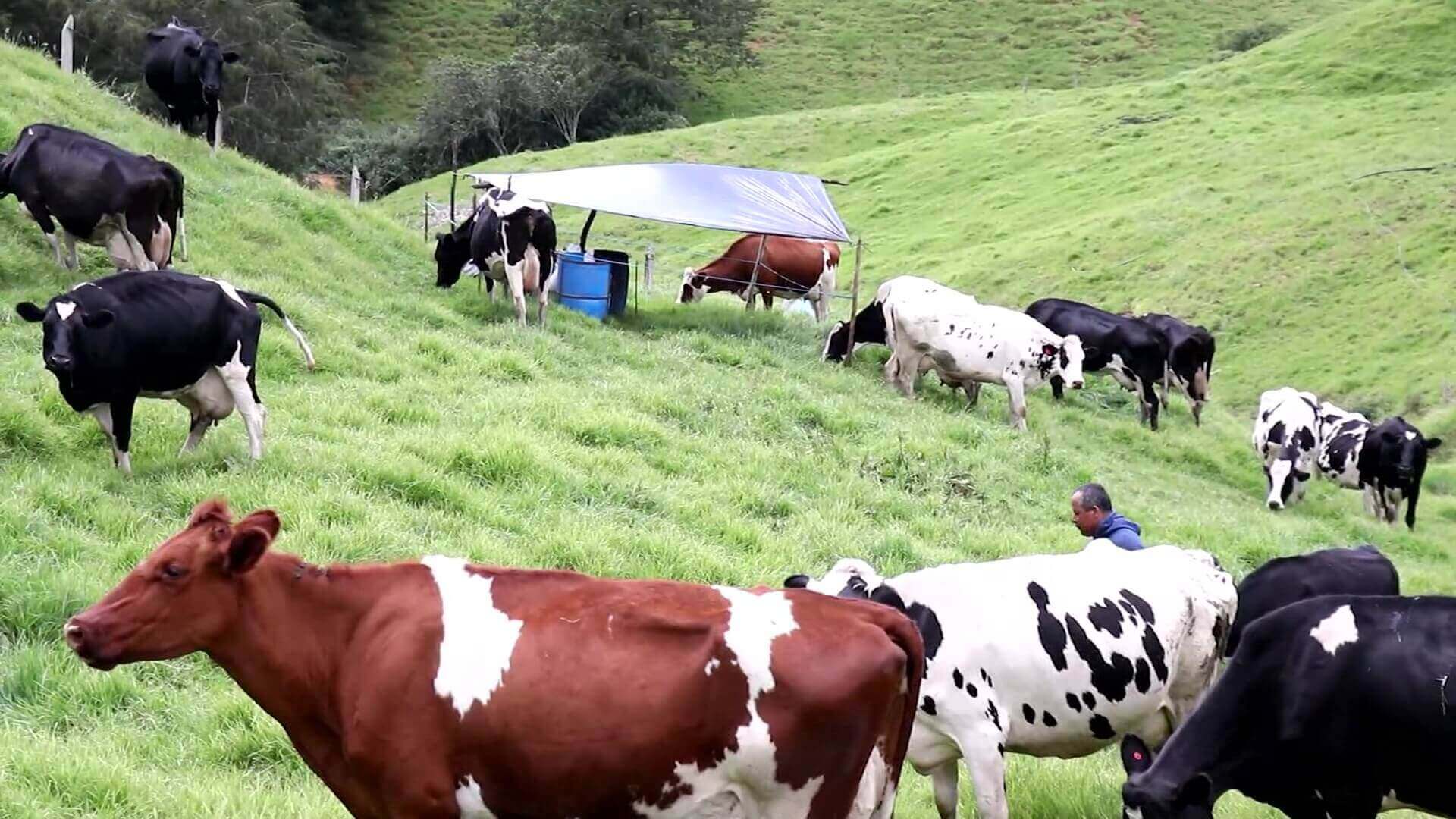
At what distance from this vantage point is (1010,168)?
41406 mm

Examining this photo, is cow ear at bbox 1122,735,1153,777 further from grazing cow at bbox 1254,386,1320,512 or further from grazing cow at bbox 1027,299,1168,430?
grazing cow at bbox 1027,299,1168,430

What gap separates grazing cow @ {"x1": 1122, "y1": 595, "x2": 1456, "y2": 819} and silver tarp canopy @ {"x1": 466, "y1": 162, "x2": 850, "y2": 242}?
13763 millimetres

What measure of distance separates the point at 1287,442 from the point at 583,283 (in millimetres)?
10456

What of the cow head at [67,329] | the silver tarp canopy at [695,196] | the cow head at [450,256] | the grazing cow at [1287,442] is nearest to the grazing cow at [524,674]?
the cow head at [67,329]

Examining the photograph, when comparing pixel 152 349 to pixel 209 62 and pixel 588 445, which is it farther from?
pixel 209 62

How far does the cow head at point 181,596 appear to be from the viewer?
4.44 metres

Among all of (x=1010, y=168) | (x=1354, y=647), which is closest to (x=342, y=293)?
(x=1354, y=647)

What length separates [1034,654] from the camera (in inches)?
259

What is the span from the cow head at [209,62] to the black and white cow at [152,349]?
28.5ft

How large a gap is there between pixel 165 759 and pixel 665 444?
7.28m

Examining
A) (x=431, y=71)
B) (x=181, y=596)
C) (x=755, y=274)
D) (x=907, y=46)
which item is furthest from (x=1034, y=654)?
(x=907, y=46)

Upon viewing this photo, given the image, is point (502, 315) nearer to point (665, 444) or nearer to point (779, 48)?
point (665, 444)

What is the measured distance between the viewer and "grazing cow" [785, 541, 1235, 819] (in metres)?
6.43

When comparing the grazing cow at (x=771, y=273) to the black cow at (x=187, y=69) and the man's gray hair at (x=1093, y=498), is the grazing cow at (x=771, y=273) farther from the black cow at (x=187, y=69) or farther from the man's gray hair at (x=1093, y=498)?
the man's gray hair at (x=1093, y=498)
